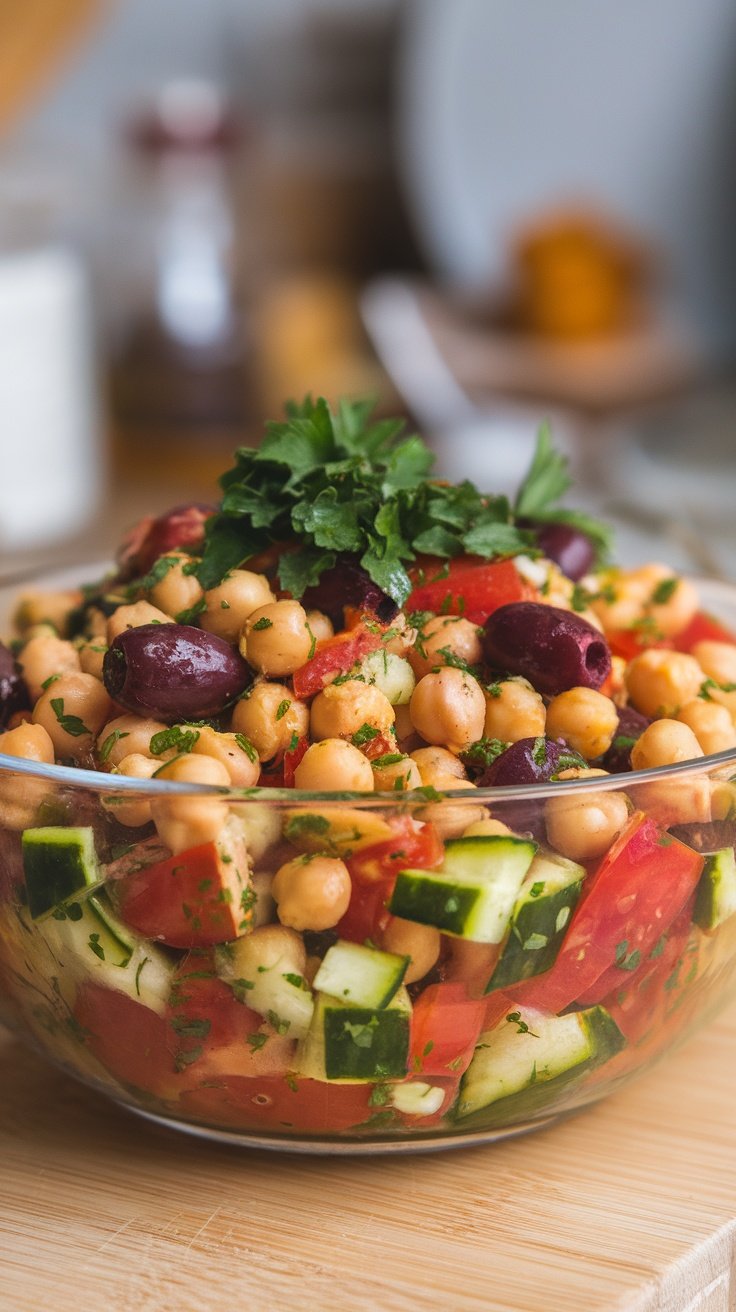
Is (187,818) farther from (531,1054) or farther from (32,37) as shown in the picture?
(32,37)

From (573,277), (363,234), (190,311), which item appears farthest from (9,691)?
(363,234)

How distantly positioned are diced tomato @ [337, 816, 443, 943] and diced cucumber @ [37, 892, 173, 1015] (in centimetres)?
11

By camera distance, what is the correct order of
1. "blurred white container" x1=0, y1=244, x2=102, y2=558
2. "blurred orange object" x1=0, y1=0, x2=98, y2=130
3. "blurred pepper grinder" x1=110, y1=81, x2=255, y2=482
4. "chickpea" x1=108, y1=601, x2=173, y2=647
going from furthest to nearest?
"blurred pepper grinder" x1=110, y1=81, x2=255, y2=482 → "blurred orange object" x1=0, y1=0, x2=98, y2=130 → "blurred white container" x1=0, y1=244, x2=102, y2=558 → "chickpea" x1=108, y1=601, x2=173, y2=647

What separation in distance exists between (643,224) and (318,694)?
9.74ft

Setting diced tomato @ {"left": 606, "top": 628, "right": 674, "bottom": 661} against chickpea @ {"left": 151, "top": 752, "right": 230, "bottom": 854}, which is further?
diced tomato @ {"left": 606, "top": 628, "right": 674, "bottom": 661}

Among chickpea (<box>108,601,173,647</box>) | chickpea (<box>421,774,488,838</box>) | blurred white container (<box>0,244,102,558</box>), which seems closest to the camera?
chickpea (<box>421,774,488,838</box>)

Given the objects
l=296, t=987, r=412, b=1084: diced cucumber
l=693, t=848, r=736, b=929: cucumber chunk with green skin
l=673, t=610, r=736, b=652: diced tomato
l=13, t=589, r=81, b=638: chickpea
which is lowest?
l=296, t=987, r=412, b=1084: diced cucumber

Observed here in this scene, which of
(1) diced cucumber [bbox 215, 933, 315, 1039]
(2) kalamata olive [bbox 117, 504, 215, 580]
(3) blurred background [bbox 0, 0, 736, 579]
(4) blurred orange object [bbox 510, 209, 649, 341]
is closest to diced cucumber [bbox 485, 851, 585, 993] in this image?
(1) diced cucumber [bbox 215, 933, 315, 1039]

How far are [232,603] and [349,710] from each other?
13 centimetres

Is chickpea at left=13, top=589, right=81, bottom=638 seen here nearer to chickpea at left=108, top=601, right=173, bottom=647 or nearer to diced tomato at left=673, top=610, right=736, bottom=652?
chickpea at left=108, top=601, right=173, bottom=647

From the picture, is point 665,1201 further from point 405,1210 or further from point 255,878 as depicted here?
point 255,878

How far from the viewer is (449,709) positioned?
0.90m

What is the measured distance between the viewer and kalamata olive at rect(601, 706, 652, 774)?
949mm

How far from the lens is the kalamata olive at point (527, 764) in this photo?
0.86m
